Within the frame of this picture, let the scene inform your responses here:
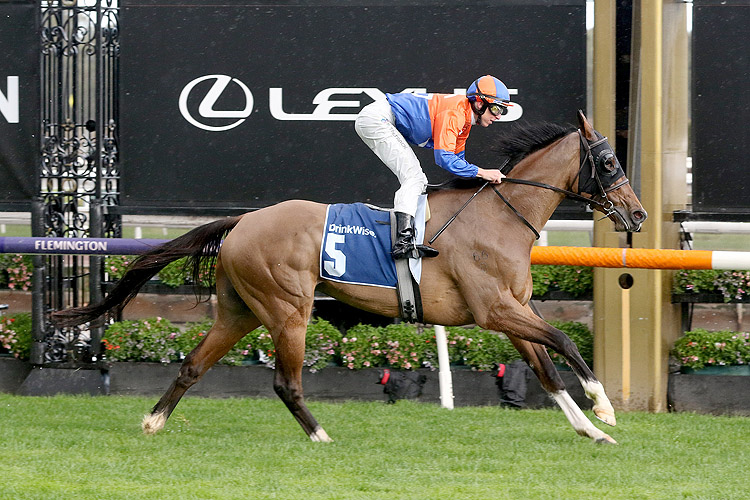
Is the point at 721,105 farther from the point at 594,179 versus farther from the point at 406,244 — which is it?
the point at 406,244

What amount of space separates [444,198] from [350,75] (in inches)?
70.4

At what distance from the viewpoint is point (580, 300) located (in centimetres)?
650

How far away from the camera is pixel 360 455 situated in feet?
15.2

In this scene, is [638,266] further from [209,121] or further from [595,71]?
[209,121]

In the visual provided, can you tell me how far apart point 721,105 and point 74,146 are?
4.27m

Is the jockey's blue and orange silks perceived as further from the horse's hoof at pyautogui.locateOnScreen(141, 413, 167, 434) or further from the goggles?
the horse's hoof at pyautogui.locateOnScreen(141, 413, 167, 434)

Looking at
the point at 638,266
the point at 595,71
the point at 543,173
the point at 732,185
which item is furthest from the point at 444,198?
the point at 732,185

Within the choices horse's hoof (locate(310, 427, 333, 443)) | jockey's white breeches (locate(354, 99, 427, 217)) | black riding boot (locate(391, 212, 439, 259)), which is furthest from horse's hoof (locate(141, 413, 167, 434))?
jockey's white breeches (locate(354, 99, 427, 217))

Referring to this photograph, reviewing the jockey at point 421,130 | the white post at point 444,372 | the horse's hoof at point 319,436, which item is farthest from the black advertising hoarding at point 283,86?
the horse's hoof at point 319,436

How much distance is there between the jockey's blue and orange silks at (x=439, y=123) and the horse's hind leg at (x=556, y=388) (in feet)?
3.13

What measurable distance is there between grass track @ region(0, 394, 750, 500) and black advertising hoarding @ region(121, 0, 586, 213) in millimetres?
1515

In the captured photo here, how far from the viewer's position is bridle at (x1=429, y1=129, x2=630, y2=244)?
16.5 feet

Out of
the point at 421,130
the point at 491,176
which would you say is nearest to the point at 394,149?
the point at 421,130

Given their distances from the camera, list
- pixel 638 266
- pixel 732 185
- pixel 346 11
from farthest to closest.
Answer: pixel 346 11, pixel 732 185, pixel 638 266
